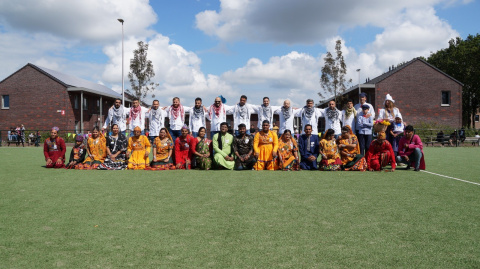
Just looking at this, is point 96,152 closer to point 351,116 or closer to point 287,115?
point 287,115

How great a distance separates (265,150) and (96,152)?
4.25m

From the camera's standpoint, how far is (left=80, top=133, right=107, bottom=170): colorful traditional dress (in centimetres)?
894

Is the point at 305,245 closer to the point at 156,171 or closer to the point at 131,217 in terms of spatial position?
the point at 131,217

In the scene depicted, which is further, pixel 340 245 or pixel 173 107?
pixel 173 107

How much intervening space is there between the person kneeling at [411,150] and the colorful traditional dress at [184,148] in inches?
205

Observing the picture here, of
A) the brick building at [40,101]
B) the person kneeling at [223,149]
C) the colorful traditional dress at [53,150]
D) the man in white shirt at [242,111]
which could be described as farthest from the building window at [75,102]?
the person kneeling at [223,149]

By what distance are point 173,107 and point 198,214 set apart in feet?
20.6

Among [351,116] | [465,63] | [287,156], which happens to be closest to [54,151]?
[287,156]

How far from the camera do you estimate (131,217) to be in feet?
12.9

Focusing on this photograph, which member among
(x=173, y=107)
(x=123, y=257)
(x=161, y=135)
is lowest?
(x=123, y=257)

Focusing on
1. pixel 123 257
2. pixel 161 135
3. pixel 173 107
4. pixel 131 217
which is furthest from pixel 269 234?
pixel 173 107

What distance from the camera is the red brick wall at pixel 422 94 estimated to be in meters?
32.6

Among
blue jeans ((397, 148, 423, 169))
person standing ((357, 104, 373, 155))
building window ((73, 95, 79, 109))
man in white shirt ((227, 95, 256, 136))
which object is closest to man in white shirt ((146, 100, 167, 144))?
man in white shirt ((227, 95, 256, 136))

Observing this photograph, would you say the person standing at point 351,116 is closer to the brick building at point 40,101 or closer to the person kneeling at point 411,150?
the person kneeling at point 411,150
